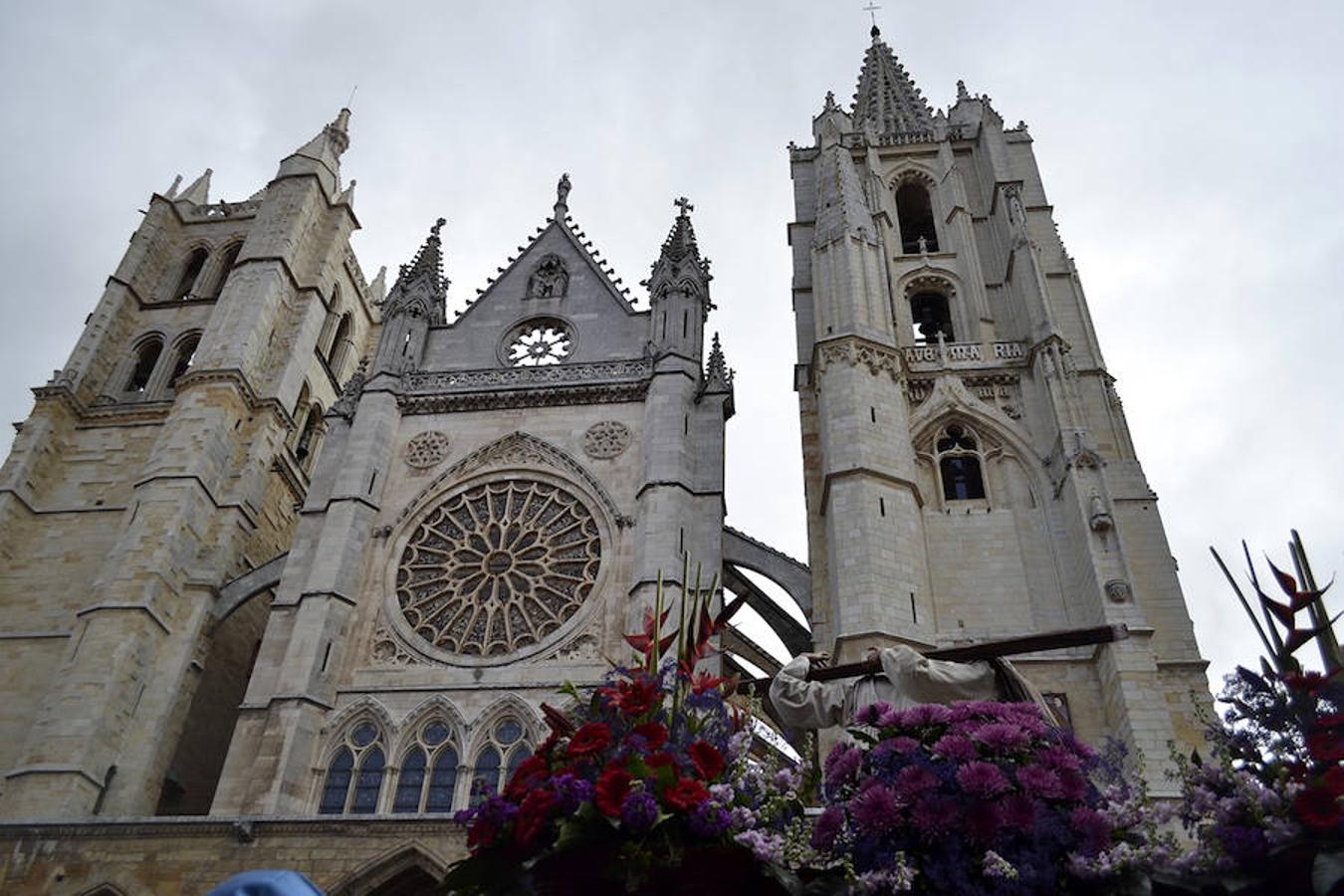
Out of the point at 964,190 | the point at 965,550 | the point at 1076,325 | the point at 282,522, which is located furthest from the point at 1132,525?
the point at 282,522

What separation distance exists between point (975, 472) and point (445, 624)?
848cm

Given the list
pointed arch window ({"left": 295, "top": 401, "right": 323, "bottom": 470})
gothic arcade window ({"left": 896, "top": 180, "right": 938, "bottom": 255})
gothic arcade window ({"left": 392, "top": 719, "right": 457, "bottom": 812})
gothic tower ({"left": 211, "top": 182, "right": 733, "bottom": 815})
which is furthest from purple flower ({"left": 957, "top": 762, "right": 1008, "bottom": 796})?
pointed arch window ({"left": 295, "top": 401, "right": 323, "bottom": 470})

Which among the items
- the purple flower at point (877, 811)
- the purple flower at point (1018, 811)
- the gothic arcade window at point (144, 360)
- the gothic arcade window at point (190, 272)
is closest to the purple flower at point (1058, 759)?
the purple flower at point (1018, 811)

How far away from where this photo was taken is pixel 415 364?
65.9ft

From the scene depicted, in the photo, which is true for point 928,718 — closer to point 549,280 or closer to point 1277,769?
point 1277,769

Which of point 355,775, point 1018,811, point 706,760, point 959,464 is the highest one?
point 959,464

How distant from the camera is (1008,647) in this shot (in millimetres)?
3512

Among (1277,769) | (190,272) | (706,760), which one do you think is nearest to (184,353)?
(190,272)

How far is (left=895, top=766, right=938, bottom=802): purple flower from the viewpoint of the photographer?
2.89 meters

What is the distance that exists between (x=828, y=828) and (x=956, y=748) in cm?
42

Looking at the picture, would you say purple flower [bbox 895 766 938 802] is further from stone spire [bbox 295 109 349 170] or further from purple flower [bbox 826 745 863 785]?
stone spire [bbox 295 109 349 170]

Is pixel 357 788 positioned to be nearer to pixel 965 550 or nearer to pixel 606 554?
pixel 606 554

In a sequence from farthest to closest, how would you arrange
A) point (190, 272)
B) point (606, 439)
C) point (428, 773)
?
point (190, 272) < point (606, 439) < point (428, 773)

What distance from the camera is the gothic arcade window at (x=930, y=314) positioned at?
2064cm
